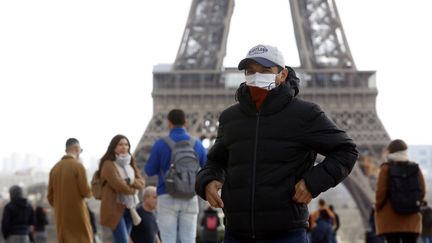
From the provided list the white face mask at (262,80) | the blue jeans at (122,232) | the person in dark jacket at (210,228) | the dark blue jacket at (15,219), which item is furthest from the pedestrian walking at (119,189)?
the person in dark jacket at (210,228)

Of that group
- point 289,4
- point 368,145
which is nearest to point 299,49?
point 289,4

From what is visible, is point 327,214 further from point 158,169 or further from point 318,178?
point 318,178

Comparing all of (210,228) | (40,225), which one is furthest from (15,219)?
(40,225)

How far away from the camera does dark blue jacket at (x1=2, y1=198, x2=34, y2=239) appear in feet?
33.7

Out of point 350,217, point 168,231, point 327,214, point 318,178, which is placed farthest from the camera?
point 350,217

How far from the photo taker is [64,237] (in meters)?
8.68

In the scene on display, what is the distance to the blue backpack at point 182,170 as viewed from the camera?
24.1 feet

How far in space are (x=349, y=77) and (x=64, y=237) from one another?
27.6 metres

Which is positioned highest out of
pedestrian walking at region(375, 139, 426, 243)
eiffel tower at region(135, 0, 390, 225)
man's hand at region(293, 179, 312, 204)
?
eiffel tower at region(135, 0, 390, 225)

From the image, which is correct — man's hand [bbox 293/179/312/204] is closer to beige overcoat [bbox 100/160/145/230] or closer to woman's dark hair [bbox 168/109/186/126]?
woman's dark hair [bbox 168/109/186/126]

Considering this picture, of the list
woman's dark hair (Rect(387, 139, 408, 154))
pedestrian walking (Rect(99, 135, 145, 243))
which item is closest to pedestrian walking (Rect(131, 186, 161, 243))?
pedestrian walking (Rect(99, 135, 145, 243))

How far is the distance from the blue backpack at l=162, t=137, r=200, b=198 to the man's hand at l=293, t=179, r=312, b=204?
3525 millimetres

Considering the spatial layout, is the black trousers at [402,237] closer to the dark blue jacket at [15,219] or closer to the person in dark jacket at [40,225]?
the dark blue jacket at [15,219]

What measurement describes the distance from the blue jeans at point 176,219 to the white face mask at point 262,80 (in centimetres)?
354
